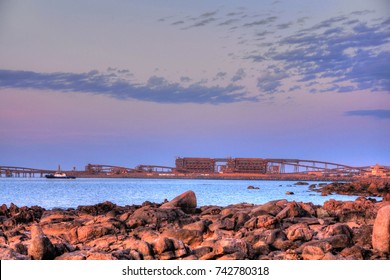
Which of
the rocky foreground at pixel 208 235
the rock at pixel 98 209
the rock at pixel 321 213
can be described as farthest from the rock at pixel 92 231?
the rock at pixel 98 209

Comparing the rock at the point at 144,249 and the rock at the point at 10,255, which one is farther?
the rock at the point at 144,249

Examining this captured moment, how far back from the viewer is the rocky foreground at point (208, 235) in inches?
380

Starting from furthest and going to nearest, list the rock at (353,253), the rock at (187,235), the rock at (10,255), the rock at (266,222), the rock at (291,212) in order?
1. the rock at (291,212)
2. the rock at (266,222)
3. the rock at (187,235)
4. the rock at (353,253)
5. the rock at (10,255)

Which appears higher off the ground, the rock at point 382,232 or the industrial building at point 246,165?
the industrial building at point 246,165

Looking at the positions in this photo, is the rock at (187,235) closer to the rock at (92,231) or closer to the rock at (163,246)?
the rock at (92,231)

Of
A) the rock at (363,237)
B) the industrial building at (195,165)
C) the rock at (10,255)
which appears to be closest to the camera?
the rock at (10,255)

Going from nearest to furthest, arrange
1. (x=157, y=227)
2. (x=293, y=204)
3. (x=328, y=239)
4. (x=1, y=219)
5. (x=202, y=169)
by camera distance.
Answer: (x=328, y=239)
(x=157, y=227)
(x=293, y=204)
(x=1, y=219)
(x=202, y=169)

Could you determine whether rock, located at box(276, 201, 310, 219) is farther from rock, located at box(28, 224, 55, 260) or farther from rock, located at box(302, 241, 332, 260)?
rock, located at box(28, 224, 55, 260)

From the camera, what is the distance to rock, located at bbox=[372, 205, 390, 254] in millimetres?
10109

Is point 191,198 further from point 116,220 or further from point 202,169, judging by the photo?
point 202,169
